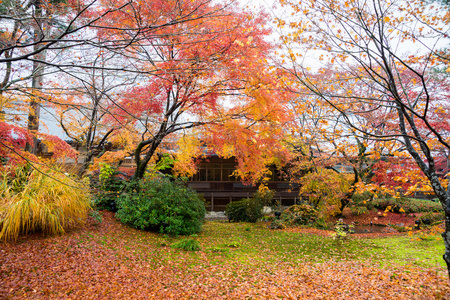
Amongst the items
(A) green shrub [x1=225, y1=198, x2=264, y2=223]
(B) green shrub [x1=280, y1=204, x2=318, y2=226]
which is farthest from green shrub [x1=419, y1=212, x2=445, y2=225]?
(A) green shrub [x1=225, y1=198, x2=264, y2=223]

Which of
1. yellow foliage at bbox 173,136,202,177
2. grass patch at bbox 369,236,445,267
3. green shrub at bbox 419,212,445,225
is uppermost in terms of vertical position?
yellow foliage at bbox 173,136,202,177

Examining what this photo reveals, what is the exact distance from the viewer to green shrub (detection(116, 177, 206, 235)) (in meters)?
7.50

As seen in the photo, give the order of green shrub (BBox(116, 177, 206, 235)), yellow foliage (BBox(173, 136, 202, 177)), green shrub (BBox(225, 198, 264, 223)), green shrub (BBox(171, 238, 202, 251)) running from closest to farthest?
green shrub (BBox(171, 238, 202, 251)) → green shrub (BBox(116, 177, 206, 235)) → yellow foliage (BBox(173, 136, 202, 177)) → green shrub (BBox(225, 198, 264, 223))

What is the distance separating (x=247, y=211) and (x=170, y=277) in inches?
299

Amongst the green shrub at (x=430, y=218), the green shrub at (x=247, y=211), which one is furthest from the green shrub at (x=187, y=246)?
the green shrub at (x=430, y=218)

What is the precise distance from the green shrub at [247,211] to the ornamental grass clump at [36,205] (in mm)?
7266

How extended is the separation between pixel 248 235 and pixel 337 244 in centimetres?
270

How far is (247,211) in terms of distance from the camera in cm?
1210

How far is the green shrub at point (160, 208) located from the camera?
24.6 feet

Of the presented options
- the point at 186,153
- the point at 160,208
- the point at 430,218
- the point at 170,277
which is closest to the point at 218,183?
the point at 186,153

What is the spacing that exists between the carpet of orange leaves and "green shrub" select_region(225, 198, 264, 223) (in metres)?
6.29

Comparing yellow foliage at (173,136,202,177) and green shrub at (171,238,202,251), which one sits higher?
yellow foliage at (173,136,202,177)

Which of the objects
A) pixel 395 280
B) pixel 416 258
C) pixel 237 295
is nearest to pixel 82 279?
pixel 237 295

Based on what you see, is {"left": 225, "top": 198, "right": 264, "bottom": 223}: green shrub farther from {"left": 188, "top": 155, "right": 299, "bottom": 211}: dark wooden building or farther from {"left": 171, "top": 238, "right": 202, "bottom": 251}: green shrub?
{"left": 171, "top": 238, "right": 202, "bottom": 251}: green shrub
